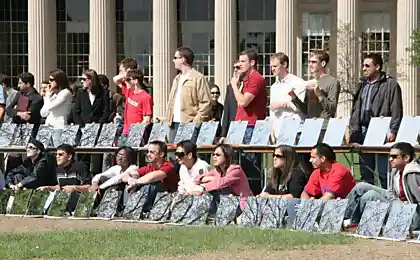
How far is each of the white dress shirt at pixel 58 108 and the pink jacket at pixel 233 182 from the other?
20.7 ft

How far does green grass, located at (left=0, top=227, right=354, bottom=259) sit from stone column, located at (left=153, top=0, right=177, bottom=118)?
55417 millimetres

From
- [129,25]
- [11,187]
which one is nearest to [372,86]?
[11,187]

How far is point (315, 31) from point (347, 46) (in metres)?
6.46

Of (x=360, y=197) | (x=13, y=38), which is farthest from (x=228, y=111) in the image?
(x=13, y=38)

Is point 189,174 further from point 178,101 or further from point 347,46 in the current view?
point 347,46

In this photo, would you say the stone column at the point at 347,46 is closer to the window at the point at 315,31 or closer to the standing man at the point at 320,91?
the window at the point at 315,31

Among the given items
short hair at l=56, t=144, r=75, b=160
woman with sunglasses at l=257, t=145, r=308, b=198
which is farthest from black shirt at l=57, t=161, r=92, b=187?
woman with sunglasses at l=257, t=145, r=308, b=198

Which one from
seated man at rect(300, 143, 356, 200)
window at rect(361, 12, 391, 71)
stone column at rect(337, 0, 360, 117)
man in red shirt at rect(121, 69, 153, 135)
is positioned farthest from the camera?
window at rect(361, 12, 391, 71)

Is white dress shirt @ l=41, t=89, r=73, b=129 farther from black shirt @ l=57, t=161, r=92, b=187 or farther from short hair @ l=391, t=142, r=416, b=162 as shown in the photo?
short hair @ l=391, t=142, r=416, b=162

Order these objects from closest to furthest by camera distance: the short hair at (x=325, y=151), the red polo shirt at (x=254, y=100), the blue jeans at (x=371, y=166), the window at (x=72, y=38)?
the short hair at (x=325, y=151) < the blue jeans at (x=371, y=166) < the red polo shirt at (x=254, y=100) < the window at (x=72, y=38)

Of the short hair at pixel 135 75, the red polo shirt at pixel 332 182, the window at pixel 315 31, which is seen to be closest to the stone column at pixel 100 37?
the window at pixel 315 31

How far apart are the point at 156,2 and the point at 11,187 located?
50.9 m

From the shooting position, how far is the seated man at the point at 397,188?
2211cm

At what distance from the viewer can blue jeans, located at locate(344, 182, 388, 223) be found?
74.7ft
